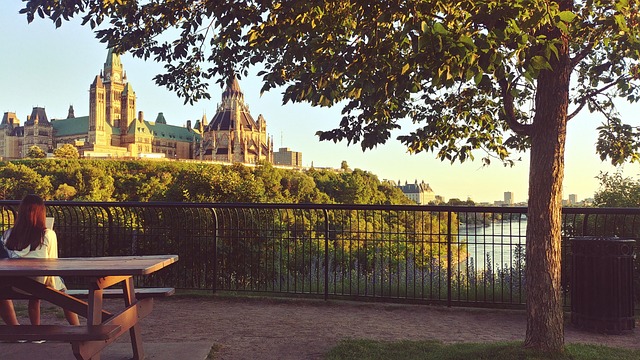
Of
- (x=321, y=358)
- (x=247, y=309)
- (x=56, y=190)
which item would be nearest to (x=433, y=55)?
(x=321, y=358)

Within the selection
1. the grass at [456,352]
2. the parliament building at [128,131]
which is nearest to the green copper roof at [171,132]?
the parliament building at [128,131]

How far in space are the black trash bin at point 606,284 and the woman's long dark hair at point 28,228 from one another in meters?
6.06

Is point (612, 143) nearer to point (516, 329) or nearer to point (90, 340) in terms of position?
point (516, 329)

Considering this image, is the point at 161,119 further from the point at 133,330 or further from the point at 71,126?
the point at 133,330

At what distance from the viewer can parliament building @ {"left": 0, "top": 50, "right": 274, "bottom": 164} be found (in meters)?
168

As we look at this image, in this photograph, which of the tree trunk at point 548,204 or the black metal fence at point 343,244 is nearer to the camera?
the tree trunk at point 548,204

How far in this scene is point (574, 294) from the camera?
678 centimetres

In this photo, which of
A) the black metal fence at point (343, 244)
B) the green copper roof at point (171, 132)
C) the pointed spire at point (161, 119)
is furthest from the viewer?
the pointed spire at point (161, 119)

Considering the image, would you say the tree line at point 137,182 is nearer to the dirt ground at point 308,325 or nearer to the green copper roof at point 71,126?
the dirt ground at point 308,325

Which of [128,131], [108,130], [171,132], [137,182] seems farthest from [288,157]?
[137,182]

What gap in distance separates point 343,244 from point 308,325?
2.53 m

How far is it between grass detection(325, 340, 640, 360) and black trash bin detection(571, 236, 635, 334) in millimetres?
935

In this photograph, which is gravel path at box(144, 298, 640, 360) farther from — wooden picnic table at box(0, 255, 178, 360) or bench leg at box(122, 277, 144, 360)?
wooden picnic table at box(0, 255, 178, 360)

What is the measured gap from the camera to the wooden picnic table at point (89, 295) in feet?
13.3
